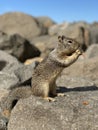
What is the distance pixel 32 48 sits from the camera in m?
25.9

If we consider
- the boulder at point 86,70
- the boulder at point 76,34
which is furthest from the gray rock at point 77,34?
the boulder at point 86,70

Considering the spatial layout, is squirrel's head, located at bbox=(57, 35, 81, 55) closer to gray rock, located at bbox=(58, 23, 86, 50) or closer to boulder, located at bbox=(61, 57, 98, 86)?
boulder, located at bbox=(61, 57, 98, 86)

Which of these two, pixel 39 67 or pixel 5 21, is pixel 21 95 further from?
pixel 5 21

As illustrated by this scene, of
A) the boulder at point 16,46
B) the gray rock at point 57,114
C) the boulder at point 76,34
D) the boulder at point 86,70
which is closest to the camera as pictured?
the gray rock at point 57,114

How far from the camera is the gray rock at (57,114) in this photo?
8281 millimetres

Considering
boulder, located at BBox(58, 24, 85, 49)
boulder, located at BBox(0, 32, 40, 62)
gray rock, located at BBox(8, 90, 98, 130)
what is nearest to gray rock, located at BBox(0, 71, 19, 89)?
gray rock, located at BBox(8, 90, 98, 130)

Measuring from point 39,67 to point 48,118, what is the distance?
4.03ft

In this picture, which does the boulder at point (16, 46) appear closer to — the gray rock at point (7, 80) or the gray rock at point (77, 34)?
the gray rock at point (77, 34)

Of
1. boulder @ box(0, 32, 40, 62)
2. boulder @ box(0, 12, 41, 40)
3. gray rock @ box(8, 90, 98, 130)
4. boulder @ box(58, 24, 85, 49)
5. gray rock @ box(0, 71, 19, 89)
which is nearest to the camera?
gray rock @ box(8, 90, 98, 130)

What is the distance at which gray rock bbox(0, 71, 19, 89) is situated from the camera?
39.4ft

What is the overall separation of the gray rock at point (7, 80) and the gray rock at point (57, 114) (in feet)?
9.69

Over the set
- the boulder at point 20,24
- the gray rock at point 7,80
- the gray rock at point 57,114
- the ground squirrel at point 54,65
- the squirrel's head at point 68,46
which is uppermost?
the squirrel's head at point 68,46

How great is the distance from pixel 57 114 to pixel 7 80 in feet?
13.2

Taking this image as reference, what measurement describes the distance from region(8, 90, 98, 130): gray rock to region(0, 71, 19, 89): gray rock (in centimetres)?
295
